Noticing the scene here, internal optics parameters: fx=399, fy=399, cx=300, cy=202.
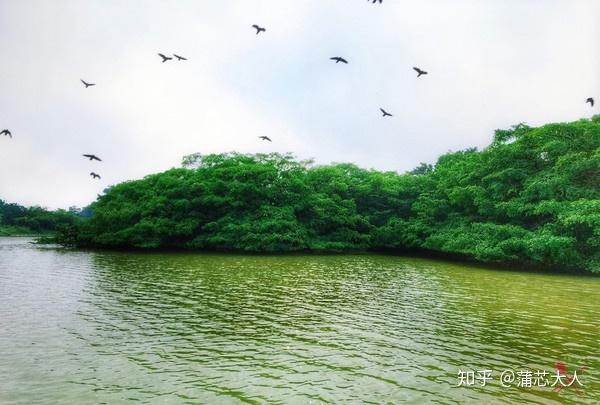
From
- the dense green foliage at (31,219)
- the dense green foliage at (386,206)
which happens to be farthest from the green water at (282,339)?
the dense green foliage at (31,219)

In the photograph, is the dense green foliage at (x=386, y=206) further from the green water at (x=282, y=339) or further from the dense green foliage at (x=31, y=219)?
the dense green foliage at (x=31, y=219)

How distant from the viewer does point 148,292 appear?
1977 cm

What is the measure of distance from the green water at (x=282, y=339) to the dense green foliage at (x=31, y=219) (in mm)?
83980

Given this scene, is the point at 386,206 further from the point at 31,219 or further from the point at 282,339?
the point at 31,219

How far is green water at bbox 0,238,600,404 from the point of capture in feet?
28.9

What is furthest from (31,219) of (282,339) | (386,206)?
(282,339)

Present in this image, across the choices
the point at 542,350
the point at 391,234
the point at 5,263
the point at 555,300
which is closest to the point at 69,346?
the point at 542,350

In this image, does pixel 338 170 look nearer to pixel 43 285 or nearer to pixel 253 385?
pixel 43 285

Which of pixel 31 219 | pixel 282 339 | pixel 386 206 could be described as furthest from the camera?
pixel 31 219

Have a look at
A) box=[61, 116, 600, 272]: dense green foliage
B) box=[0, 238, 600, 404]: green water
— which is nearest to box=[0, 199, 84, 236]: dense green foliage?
box=[61, 116, 600, 272]: dense green foliage

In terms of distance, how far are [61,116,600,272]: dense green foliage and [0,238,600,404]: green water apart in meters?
8.98

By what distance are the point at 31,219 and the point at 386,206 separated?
281 ft

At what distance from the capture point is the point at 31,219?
312 feet

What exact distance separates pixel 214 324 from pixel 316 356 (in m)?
4.60
